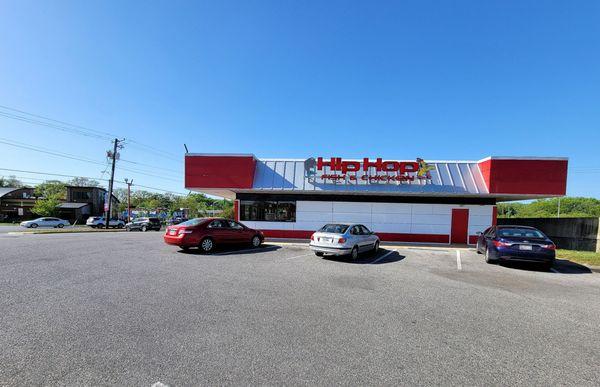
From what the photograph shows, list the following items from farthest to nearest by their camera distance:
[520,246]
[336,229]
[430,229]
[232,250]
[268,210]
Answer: [268,210]
[430,229]
[232,250]
[336,229]
[520,246]

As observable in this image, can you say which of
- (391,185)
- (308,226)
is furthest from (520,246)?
(308,226)

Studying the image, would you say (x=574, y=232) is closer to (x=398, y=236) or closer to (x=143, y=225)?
(x=398, y=236)

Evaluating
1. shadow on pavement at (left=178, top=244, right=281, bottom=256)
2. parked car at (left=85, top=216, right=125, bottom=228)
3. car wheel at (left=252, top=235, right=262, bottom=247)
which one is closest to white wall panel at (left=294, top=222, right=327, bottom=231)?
car wheel at (left=252, top=235, right=262, bottom=247)

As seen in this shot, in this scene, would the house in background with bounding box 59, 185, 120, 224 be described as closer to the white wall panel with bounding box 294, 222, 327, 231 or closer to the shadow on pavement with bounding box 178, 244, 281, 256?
the white wall panel with bounding box 294, 222, 327, 231

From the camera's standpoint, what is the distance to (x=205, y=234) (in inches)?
488

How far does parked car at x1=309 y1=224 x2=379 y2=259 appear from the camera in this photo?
11.0 meters

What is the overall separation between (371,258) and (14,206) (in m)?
69.4

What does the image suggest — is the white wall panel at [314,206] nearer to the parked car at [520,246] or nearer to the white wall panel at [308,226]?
the white wall panel at [308,226]

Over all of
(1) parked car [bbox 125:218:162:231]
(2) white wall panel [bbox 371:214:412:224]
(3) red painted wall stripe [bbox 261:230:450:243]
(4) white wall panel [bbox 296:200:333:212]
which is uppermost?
(4) white wall panel [bbox 296:200:333:212]

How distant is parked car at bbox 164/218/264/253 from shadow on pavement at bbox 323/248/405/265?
14.3 ft

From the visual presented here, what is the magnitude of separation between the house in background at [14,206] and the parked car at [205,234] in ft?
194

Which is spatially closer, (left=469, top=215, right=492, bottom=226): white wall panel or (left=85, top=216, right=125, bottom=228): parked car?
(left=469, top=215, right=492, bottom=226): white wall panel

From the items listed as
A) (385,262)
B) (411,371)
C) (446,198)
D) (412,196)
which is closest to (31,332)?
(411,371)

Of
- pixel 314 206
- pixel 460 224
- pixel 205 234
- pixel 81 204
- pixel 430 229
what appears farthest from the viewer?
pixel 81 204
